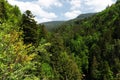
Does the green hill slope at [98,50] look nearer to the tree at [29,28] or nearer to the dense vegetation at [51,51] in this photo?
the dense vegetation at [51,51]

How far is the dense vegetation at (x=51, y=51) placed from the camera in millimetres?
12977

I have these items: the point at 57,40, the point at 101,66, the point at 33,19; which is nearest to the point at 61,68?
the point at 57,40

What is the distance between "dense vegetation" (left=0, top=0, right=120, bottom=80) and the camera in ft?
42.6

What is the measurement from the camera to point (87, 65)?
154 meters

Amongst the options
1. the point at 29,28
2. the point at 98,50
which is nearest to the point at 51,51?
the point at 29,28

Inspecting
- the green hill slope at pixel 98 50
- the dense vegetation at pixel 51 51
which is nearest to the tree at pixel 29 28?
the dense vegetation at pixel 51 51

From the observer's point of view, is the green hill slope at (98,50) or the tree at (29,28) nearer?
the tree at (29,28)

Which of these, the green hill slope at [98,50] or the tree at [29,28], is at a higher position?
the tree at [29,28]

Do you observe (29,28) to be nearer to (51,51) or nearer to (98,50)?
(51,51)

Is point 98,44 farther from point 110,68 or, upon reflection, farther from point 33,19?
point 33,19

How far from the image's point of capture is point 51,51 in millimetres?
87500

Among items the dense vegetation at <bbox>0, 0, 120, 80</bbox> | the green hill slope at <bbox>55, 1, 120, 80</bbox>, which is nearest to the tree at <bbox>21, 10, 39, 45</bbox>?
the dense vegetation at <bbox>0, 0, 120, 80</bbox>

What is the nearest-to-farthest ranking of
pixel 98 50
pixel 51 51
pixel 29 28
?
1. pixel 29 28
2. pixel 51 51
3. pixel 98 50

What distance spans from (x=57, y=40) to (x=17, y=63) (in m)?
78.2
